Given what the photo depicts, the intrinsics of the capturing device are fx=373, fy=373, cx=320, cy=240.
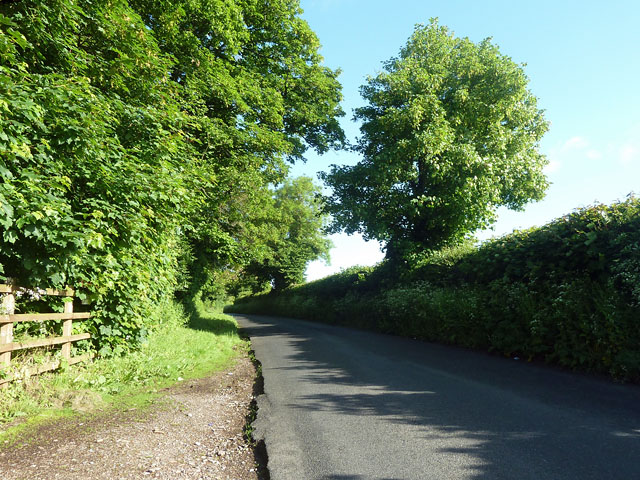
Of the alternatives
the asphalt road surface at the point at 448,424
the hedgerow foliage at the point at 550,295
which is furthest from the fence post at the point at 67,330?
the hedgerow foliage at the point at 550,295

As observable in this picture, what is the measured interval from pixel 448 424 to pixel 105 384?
5.29 metres

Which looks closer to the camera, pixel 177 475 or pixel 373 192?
pixel 177 475

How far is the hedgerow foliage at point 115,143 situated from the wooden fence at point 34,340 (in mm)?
309

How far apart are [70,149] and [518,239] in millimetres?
10401

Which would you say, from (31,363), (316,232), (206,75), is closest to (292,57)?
(206,75)

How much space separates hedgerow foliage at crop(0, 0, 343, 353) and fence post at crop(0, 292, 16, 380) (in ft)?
1.27

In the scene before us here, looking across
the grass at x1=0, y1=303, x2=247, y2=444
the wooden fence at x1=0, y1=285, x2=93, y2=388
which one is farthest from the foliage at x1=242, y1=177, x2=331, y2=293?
the wooden fence at x1=0, y1=285, x2=93, y2=388

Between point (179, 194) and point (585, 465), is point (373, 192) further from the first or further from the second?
point (585, 465)

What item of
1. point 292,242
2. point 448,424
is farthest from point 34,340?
point 292,242

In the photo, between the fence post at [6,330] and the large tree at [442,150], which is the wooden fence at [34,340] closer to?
the fence post at [6,330]

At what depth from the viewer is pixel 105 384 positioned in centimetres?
607

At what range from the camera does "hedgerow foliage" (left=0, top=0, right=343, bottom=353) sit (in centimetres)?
514

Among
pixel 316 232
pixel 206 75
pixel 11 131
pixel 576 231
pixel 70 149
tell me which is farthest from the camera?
pixel 316 232

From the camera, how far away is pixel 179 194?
718 centimetres
